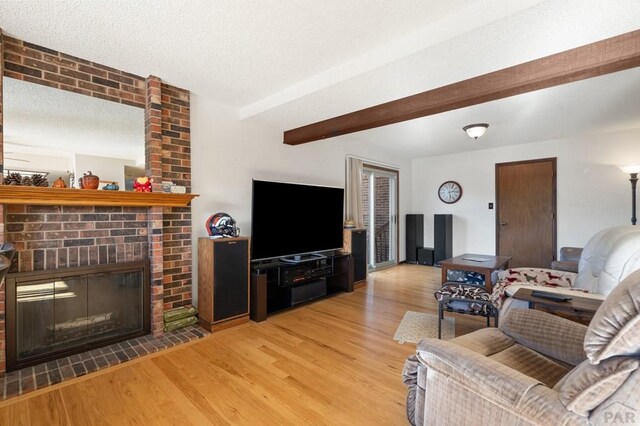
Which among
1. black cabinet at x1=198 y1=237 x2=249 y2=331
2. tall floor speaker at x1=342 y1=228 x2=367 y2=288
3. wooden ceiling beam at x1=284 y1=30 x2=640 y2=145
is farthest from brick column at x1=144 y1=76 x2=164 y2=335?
tall floor speaker at x1=342 y1=228 x2=367 y2=288

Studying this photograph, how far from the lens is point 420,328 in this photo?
116 inches

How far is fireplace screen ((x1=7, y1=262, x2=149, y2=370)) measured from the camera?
2193 mm

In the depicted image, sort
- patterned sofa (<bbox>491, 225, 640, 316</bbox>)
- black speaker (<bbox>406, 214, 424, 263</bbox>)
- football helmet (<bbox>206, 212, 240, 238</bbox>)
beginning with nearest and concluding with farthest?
patterned sofa (<bbox>491, 225, 640, 316</bbox>) → football helmet (<bbox>206, 212, 240, 238</bbox>) → black speaker (<bbox>406, 214, 424, 263</bbox>)

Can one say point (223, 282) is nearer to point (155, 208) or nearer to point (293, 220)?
point (155, 208)

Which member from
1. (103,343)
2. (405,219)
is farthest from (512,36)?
(405,219)

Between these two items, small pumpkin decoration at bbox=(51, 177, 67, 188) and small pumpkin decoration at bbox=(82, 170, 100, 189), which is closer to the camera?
small pumpkin decoration at bbox=(51, 177, 67, 188)

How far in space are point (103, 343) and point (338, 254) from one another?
2877mm

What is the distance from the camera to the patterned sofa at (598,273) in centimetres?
213

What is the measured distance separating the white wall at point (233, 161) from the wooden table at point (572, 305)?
2.50m

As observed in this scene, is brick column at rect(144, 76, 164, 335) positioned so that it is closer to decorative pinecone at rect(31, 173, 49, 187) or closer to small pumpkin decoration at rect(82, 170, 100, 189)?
small pumpkin decoration at rect(82, 170, 100, 189)

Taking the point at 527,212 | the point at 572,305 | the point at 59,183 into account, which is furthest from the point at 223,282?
the point at 527,212

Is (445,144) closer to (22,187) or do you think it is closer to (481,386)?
(481,386)

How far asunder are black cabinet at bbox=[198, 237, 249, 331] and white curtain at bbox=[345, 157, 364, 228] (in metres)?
2.32

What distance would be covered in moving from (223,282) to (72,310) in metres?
1.19
